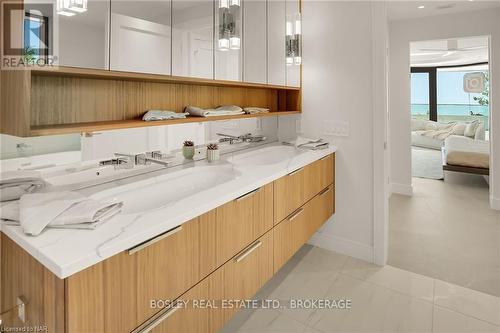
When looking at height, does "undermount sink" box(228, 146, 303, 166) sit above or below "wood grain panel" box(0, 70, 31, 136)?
below

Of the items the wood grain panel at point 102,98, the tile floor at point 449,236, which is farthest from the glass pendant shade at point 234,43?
the tile floor at point 449,236

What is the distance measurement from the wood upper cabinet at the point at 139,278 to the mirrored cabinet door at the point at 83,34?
0.80 metres

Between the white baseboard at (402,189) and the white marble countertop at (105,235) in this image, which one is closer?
the white marble countertop at (105,235)

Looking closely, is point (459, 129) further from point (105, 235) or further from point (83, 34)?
point (105, 235)

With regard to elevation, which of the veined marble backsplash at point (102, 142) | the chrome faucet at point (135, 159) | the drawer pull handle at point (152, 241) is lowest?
the drawer pull handle at point (152, 241)

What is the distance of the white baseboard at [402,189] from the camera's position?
437cm

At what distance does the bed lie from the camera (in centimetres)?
475

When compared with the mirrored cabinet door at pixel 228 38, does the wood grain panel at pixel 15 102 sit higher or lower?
lower

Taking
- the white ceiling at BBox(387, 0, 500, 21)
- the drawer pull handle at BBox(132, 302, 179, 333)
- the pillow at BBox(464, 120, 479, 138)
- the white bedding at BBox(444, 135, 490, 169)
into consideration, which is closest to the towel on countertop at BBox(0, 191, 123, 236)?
the drawer pull handle at BBox(132, 302, 179, 333)

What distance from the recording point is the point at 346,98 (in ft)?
8.52

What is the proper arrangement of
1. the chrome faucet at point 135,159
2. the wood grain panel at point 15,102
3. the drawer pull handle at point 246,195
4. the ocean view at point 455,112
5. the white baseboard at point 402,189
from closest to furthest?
the wood grain panel at point 15,102, the drawer pull handle at point 246,195, the chrome faucet at point 135,159, the white baseboard at point 402,189, the ocean view at point 455,112

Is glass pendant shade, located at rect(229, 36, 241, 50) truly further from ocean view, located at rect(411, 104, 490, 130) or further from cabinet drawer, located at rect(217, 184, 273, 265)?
ocean view, located at rect(411, 104, 490, 130)

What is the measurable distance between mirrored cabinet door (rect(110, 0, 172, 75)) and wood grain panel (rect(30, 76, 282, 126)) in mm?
165

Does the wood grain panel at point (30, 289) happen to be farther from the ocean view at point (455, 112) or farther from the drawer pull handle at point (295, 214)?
the ocean view at point (455, 112)
